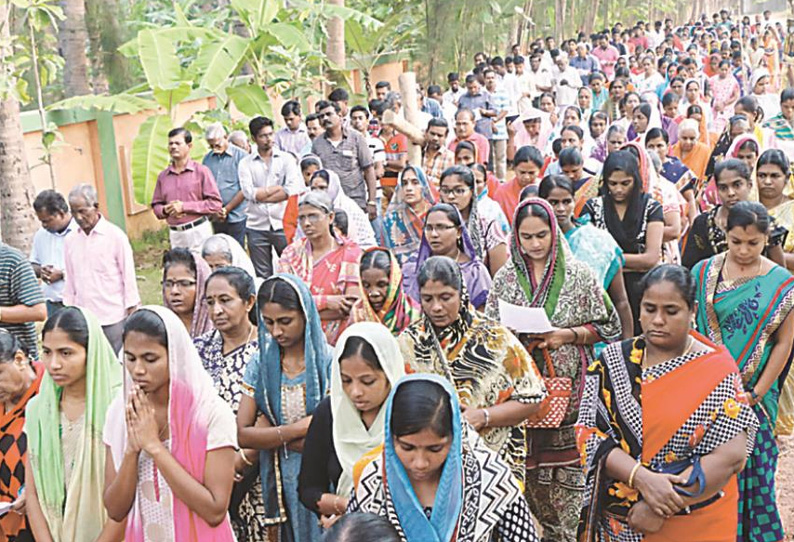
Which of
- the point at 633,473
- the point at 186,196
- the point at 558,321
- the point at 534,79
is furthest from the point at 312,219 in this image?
the point at 534,79

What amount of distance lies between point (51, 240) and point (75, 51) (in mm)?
8843

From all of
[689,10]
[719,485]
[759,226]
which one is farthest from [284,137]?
[689,10]

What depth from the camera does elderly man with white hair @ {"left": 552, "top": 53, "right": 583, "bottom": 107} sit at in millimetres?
16844

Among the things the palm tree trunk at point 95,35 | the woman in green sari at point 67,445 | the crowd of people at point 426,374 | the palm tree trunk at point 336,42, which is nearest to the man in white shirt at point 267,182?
the crowd of people at point 426,374

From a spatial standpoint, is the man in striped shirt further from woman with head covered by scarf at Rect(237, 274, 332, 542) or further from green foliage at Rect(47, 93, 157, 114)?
green foliage at Rect(47, 93, 157, 114)

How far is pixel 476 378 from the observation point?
14.1ft

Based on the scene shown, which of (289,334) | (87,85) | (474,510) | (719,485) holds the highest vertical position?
(87,85)

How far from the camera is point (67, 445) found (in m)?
3.84

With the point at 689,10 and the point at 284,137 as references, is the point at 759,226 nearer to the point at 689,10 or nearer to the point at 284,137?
the point at 284,137

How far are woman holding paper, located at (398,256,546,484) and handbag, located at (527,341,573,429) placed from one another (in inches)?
26.2

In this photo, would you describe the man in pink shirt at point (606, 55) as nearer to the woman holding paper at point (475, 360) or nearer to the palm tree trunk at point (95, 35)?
the palm tree trunk at point (95, 35)

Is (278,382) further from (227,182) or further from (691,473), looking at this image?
Answer: (227,182)

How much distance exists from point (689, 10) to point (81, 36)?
5425 cm

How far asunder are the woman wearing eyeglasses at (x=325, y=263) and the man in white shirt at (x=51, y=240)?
1.70 metres
